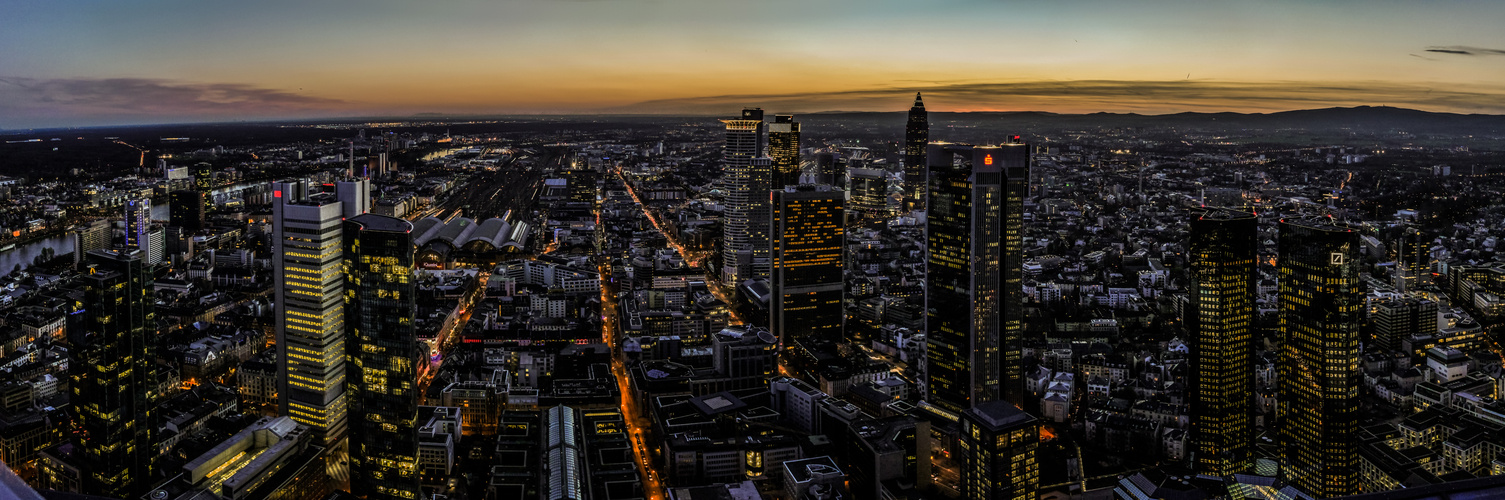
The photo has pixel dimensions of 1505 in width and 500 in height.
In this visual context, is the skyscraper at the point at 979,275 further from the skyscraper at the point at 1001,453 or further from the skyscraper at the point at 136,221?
the skyscraper at the point at 136,221

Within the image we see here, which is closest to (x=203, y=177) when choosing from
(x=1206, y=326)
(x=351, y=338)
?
(x=351, y=338)

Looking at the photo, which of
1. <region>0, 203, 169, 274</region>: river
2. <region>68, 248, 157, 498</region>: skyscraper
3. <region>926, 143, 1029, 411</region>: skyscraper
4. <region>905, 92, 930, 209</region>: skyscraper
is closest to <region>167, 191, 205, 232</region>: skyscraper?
<region>0, 203, 169, 274</region>: river

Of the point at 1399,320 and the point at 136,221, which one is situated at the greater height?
the point at 136,221

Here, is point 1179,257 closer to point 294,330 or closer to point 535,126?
point 294,330

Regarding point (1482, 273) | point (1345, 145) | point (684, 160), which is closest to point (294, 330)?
point (1345, 145)

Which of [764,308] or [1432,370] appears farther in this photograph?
[764,308]

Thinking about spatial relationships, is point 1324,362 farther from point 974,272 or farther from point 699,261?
point 699,261
